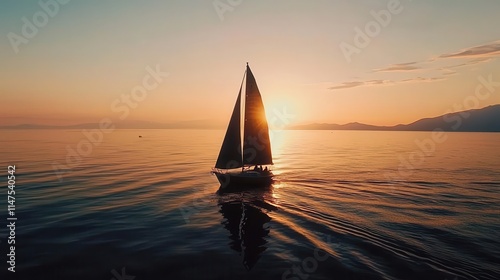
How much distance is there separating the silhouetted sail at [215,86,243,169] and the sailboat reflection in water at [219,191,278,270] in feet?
16.5

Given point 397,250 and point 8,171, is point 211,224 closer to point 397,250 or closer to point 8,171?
point 397,250

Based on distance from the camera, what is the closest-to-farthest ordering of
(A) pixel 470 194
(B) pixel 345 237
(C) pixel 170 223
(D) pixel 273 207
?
(B) pixel 345 237, (C) pixel 170 223, (D) pixel 273 207, (A) pixel 470 194

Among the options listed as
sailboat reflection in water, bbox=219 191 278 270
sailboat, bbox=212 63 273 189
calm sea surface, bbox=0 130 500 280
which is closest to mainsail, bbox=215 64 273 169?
sailboat, bbox=212 63 273 189

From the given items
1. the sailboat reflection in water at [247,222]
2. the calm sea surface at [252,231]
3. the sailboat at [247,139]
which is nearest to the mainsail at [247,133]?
the sailboat at [247,139]

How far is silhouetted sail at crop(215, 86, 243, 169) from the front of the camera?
42469 mm

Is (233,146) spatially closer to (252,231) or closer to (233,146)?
(233,146)

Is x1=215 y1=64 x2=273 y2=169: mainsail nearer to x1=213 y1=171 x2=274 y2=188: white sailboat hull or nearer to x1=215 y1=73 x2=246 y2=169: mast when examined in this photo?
x1=215 y1=73 x2=246 y2=169: mast

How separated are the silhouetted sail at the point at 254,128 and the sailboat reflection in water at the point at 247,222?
6.28m

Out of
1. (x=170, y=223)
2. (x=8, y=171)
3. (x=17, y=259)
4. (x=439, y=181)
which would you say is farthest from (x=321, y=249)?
(x=8, y=171)

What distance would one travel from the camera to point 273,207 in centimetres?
3375

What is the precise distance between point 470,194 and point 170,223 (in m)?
42.7

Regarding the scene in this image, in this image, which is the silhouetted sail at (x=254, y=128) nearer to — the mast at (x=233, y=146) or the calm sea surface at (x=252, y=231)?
the mast at (x=233, y=146)

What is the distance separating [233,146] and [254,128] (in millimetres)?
4438

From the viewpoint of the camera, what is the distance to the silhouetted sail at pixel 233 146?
4247 centimetres
